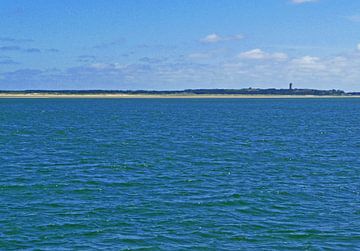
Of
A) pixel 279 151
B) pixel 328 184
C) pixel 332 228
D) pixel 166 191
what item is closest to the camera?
pixel 332 228

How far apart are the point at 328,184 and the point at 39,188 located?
61.5 feet

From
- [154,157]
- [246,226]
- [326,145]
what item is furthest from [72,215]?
[326,145]

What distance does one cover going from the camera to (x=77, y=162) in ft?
142

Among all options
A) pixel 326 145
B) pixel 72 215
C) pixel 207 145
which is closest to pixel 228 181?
pixel 72 215

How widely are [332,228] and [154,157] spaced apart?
953 inches

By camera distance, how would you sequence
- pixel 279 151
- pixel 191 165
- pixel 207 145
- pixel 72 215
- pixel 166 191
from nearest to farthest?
pixel 72 215
pixel 166 191
pixel 191 165
pixel 279 151
pixel 207 145

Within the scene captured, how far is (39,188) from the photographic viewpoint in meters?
32.2

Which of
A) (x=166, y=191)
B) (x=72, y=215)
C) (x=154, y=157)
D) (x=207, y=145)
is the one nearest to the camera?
(x=72, y=215)

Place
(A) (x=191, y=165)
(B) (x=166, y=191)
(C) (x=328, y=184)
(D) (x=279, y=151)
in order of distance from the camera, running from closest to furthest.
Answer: (B) (x=166, y=191) < (C) (x=328, y=184) < (A) (x=191, y=165) < (D) (x=279, y=151)

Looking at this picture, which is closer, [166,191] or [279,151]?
→ [166,191]

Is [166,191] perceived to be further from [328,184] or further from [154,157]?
[154,157]

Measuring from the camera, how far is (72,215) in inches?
1032

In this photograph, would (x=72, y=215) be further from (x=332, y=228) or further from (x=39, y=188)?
(x=332, y=228)

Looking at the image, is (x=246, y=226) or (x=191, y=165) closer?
(x=246, y=226)
